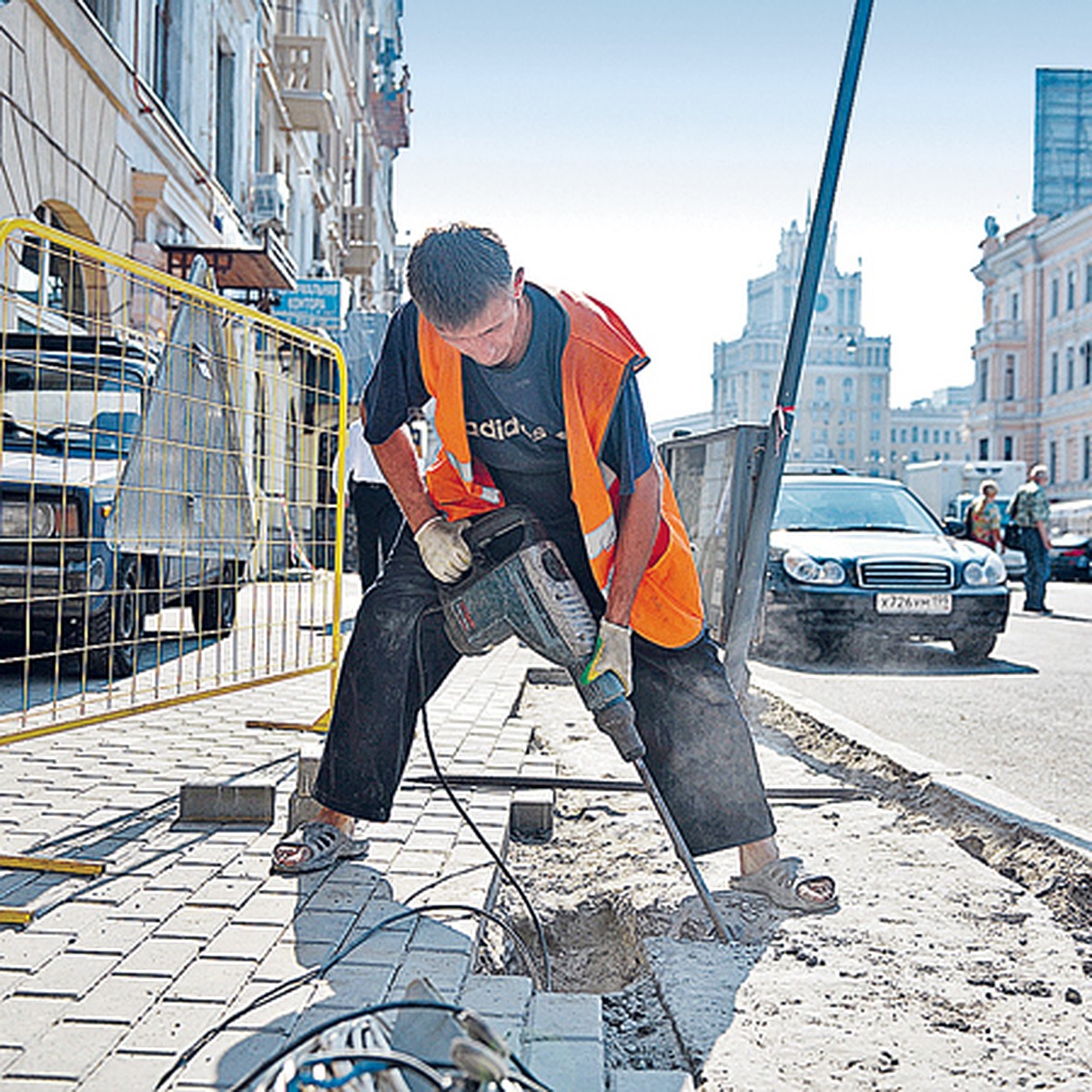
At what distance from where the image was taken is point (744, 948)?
3.21m

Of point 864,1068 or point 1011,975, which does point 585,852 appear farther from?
point 864,1068

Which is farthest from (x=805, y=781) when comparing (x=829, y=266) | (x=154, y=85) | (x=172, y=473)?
(x=829, y=266)

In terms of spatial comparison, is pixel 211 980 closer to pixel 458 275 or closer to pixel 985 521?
pixel 458 275

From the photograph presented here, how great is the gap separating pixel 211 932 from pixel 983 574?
786cm

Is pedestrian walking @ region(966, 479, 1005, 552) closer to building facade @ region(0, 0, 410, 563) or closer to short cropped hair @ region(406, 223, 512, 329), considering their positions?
building facade @ region(0, 0, 410, 563)

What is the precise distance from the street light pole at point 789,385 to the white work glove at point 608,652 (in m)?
1.95

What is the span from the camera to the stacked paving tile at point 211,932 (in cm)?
241

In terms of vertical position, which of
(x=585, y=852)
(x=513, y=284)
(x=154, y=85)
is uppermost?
(x=154, y=85)

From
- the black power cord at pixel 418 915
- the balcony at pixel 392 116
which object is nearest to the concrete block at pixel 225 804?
the black power cord at pixel 418 915

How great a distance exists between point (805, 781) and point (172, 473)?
2.68m

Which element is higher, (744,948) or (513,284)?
(513,284)

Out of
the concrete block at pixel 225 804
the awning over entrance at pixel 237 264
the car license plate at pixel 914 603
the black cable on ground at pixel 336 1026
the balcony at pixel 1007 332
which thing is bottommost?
the concrete block at pixel 225 804

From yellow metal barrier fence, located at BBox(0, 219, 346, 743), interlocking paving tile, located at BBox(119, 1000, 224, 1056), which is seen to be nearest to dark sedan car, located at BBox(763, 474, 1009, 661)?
yellow metal barrier fence, located at BBox(0, 219, 346, 743)

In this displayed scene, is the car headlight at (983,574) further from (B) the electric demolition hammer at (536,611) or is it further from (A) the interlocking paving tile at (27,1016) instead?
(A) the interlocking paving tile at (27,1016)
